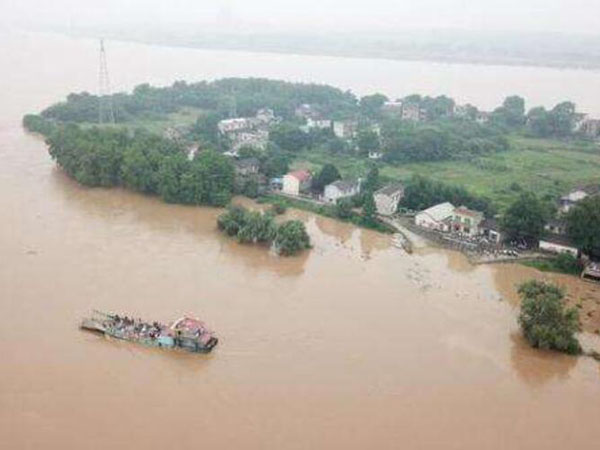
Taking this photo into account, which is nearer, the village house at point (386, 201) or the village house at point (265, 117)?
the village house at point (386, 201)

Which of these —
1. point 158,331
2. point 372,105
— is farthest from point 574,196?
point 372,105

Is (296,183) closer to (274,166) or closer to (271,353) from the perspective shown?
(274,166)

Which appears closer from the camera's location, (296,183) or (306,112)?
(296,183)

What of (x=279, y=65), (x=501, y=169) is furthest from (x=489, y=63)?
(x=501, y=169)

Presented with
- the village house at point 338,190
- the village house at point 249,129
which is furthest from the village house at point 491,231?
the village house at point 249,129

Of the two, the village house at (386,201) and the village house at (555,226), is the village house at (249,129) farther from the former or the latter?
the village house at (555,226)

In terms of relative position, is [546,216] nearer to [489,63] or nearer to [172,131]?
[172,131]

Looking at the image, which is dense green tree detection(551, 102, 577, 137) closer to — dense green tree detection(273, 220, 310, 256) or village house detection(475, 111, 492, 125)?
→ village house detection(475, 111, 492, 125)
